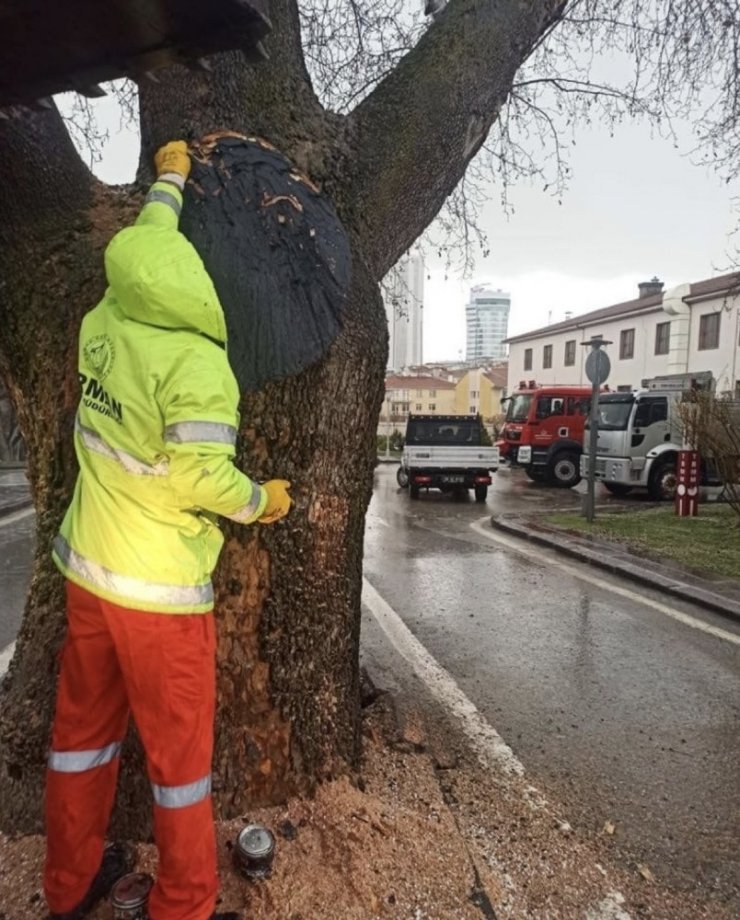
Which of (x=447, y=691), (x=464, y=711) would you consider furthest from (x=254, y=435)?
(x=447, y=691)

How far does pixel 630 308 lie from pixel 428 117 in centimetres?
3195

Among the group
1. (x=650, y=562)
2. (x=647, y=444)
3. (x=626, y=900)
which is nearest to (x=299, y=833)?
(x=626, y=900)

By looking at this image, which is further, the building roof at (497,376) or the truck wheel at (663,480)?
the building roof at (497,376)

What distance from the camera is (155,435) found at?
1.70 meters

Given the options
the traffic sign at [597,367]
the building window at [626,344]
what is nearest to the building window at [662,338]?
the building window at [626,344]

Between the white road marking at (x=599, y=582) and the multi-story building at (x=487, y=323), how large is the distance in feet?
400

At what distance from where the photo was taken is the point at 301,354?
2254 millimetres

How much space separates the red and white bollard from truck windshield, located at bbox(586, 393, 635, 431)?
10.3ft

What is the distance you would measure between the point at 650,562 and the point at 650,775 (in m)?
5.33

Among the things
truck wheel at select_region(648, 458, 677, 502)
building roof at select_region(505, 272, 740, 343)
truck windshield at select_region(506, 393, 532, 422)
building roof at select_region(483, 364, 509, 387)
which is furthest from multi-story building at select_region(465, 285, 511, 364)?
truck wheel at select_region(648, 458, 677, 502)

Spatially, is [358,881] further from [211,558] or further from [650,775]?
[650,775]

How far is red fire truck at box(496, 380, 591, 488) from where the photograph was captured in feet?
59.9

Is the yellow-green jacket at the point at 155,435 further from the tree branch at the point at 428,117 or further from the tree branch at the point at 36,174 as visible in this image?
the tree branch at the point at 428,117

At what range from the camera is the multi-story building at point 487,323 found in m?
130
